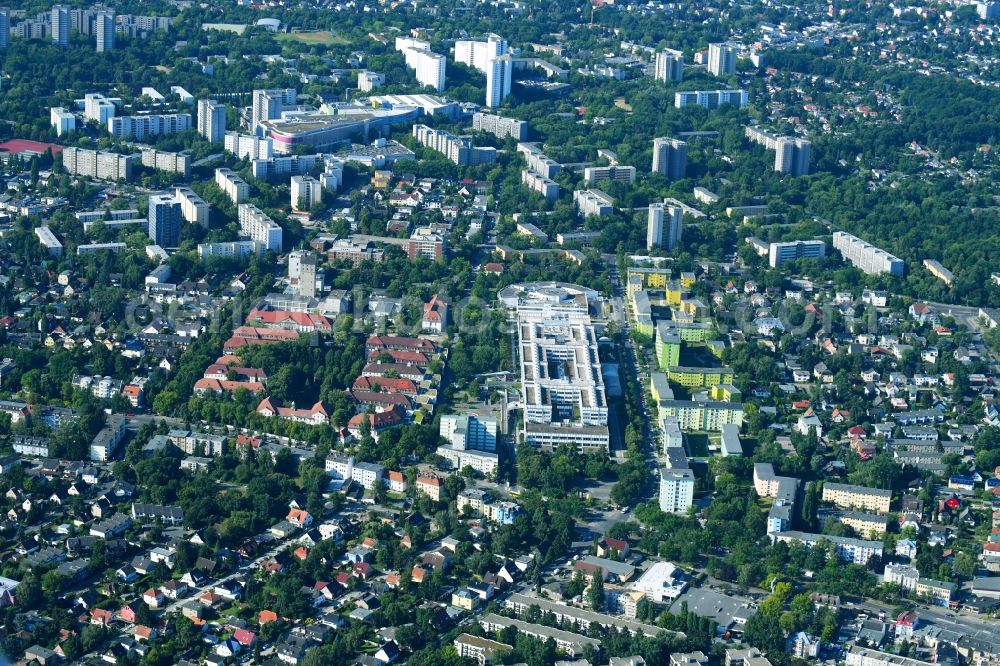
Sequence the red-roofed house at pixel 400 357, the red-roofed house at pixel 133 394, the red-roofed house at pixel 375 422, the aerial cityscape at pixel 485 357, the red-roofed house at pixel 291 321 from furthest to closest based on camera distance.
A: the red-roofed house at pixel 291 321 < the red-roofed house at pixel 400 357 < the red-roofed house at pixel 133 394 < the red-roofed house at pixel 375 422 < the aerial cityscape at pixel 485 357

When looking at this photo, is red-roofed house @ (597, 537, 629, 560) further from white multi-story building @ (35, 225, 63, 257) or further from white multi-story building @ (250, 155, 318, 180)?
white multi-story building @ (250, 155, 318, 180)

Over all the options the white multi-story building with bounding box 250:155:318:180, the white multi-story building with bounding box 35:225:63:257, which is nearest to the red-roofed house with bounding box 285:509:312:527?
the white multi-story building with bounding box 35:225:63:257

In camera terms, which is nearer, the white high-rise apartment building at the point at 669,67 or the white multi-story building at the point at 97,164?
the white multi-story building at the point at 97,164

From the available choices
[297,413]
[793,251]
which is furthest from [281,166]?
[297,413]

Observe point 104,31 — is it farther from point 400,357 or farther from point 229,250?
point 400,357

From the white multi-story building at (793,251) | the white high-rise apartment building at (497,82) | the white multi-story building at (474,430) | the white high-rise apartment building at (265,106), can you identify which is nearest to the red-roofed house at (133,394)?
the white multi-story building at (474,430)

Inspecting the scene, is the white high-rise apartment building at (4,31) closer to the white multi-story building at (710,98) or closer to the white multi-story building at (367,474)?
the white multi-story building at (710,98)

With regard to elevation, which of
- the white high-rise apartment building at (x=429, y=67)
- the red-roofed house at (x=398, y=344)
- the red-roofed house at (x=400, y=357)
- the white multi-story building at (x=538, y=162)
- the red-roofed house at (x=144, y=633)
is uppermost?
the white high-rise apartment building at (x=429, y=67)

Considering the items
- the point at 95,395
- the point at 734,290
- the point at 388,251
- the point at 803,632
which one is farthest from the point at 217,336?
the point at 803,632
